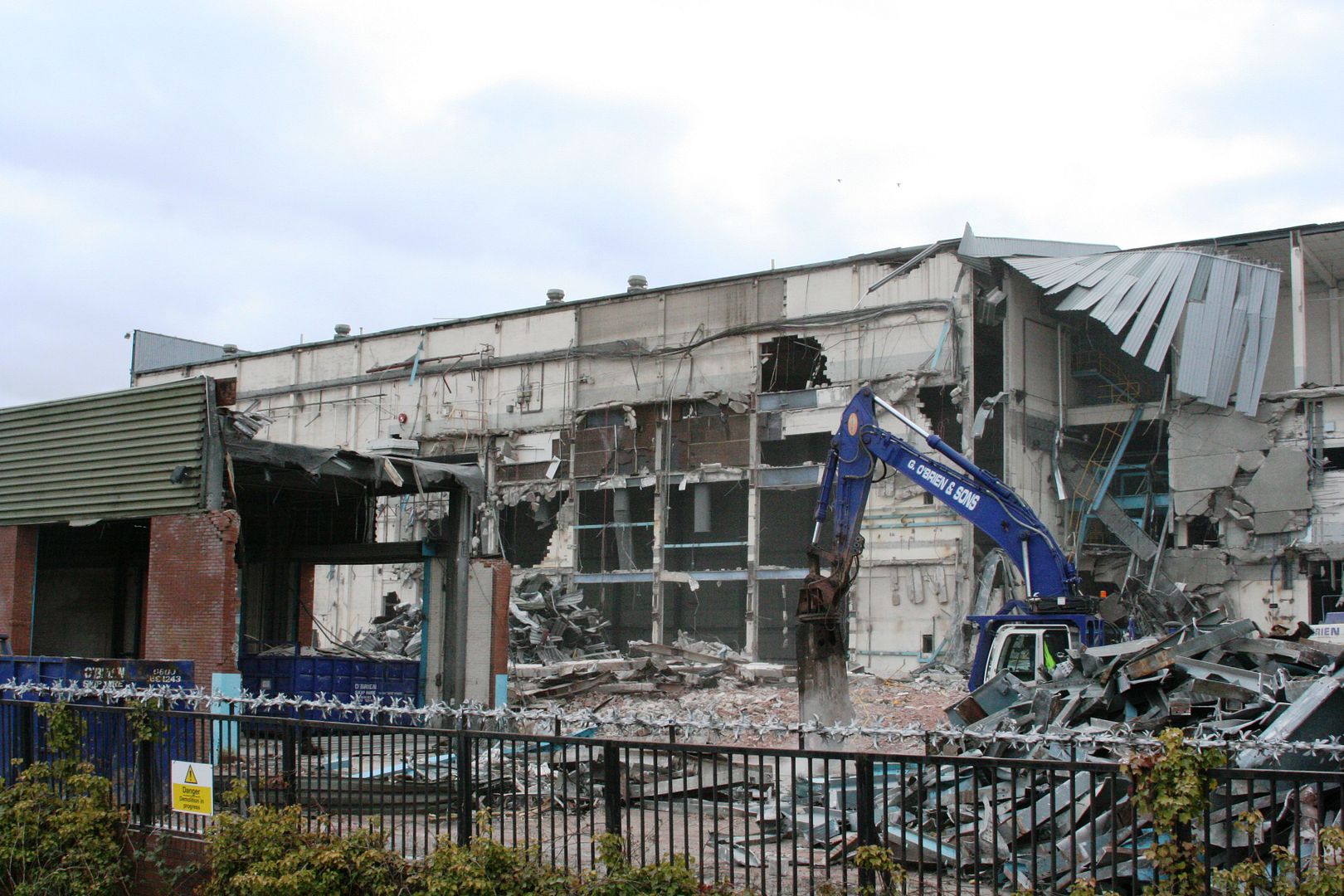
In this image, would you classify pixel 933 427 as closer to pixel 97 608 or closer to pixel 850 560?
pixel 850 560

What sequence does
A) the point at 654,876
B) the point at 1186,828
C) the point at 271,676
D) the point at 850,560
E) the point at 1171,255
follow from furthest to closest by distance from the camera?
the point at 1171,255
the point at 271,676
the point at 850,560
the point at 654,876
the point at 1186,828

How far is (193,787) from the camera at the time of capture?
916 cm

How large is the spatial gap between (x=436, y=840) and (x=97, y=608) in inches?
775

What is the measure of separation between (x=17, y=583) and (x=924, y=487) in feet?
48.6

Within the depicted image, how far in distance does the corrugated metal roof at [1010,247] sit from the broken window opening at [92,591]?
861 inches

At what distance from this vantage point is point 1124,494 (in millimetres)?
34500

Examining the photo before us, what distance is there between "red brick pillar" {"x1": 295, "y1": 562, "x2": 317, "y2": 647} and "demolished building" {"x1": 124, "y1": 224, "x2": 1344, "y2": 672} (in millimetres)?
11631

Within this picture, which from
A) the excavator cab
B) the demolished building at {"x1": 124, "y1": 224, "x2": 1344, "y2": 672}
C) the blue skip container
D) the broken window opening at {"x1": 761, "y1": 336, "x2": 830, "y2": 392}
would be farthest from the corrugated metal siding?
the broken window opening at {"x1": 761, "y1": 336, "x2": 830, "y2": 392}

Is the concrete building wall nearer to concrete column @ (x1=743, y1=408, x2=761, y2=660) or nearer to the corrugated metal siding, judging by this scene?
concrete column @ (x1=743, y1=408, x2=761, y2=660)

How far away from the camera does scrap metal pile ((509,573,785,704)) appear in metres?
25.6

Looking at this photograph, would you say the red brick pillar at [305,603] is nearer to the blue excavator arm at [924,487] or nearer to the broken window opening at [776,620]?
the blue excavator arm at [924,487]

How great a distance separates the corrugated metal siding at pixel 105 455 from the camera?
1777 centimetres

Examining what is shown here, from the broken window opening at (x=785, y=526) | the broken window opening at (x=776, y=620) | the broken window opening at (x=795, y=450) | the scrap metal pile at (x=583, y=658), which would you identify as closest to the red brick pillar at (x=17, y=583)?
the scrap metal pile at (x=583, y=658)

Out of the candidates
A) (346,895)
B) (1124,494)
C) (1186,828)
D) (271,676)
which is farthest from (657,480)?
(1186,828)
